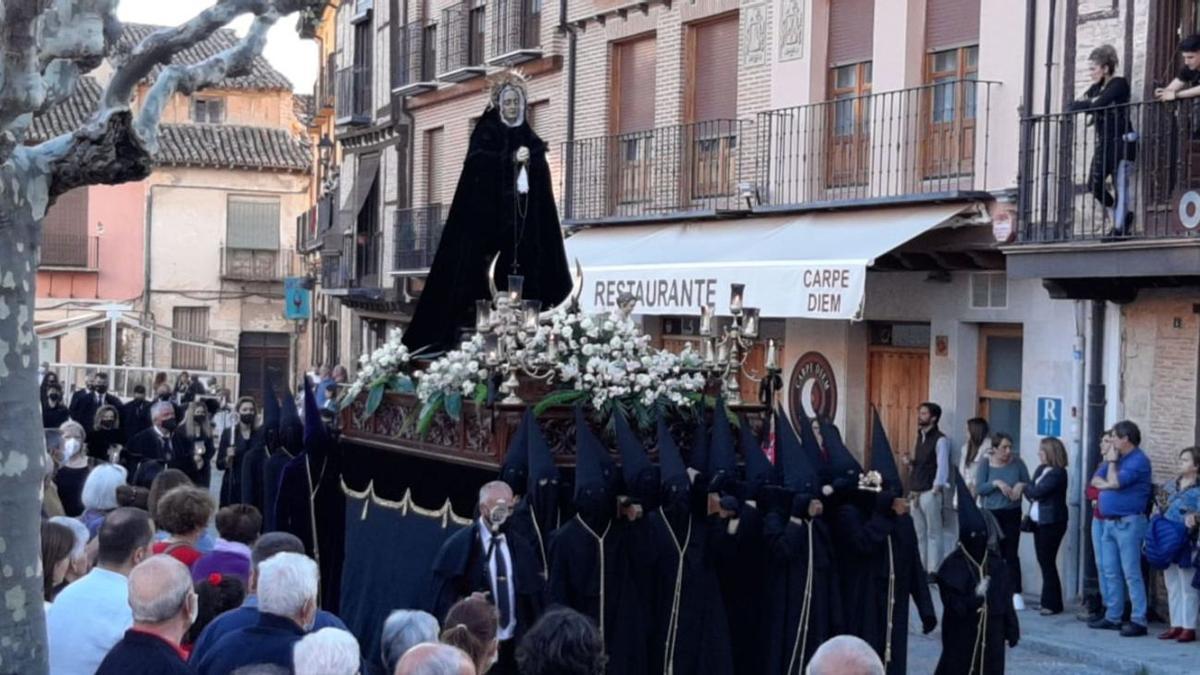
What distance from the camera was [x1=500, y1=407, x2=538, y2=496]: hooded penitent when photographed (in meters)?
9.50

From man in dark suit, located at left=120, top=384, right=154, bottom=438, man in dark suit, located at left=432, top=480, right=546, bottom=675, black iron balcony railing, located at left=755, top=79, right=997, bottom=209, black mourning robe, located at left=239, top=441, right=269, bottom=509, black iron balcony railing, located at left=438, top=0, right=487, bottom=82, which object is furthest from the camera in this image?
black iron balcony railing, located at left=438, top=0, right=487, bottom=82

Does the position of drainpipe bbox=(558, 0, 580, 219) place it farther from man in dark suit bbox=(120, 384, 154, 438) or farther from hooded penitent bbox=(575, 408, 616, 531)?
hooded penitent bbox=(575, 408, 616, 531)

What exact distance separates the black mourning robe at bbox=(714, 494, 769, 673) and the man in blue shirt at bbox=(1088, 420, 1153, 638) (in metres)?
4.83

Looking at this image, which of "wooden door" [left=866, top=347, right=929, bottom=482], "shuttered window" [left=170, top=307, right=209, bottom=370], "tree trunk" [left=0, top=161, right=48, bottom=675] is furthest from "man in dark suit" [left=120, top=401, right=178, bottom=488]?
"shuttered window" [left=170, top=307, right=209, bottom=370]

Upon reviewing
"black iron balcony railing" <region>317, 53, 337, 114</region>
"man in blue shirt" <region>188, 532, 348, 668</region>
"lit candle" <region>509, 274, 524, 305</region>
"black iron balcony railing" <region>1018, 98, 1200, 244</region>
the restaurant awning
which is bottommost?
"man in blue shirt" <region>188, 532, 348, 668</region>

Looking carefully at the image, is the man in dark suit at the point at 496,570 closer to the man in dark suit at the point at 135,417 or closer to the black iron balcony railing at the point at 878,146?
the black iron balcony railing at the point at 878,146

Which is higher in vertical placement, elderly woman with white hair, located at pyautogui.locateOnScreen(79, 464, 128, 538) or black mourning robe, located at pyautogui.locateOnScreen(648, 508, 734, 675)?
elderly woman with white hair, located at pyautogui.locateOnScreen(79, 464, 128, 538)

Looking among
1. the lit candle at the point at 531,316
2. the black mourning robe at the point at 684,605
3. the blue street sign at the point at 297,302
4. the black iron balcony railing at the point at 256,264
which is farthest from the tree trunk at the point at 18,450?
the black iron balcony railing at the point at 256,264

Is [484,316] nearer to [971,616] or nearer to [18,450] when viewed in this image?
[971,616]

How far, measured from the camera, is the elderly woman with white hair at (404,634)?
242 inches

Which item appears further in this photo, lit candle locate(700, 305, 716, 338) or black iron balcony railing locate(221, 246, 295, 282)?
black iron balcony railing locate(221, 246, 295, 282)

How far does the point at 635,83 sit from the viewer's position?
22.5 meters

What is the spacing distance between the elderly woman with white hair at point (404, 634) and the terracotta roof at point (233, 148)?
40247mm

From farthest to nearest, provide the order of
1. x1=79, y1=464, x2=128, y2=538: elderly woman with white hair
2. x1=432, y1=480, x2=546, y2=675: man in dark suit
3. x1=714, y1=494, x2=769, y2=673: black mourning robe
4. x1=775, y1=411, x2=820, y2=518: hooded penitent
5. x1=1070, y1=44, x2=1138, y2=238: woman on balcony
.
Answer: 1. x1=1070, y1=44, x2=1138, y2=238: woman on balcony
2. x1=714, y1=494, x2=769, y2=673: black mourning robe
3. x1=775, y1=411, x2=820, y2=518: hooded penitent
4. x1=79, y1=464, x2=128, y2=538: elderly woman with white hair
5. x1=432, y1=480, x2=546, y2=675: man in dark suit
